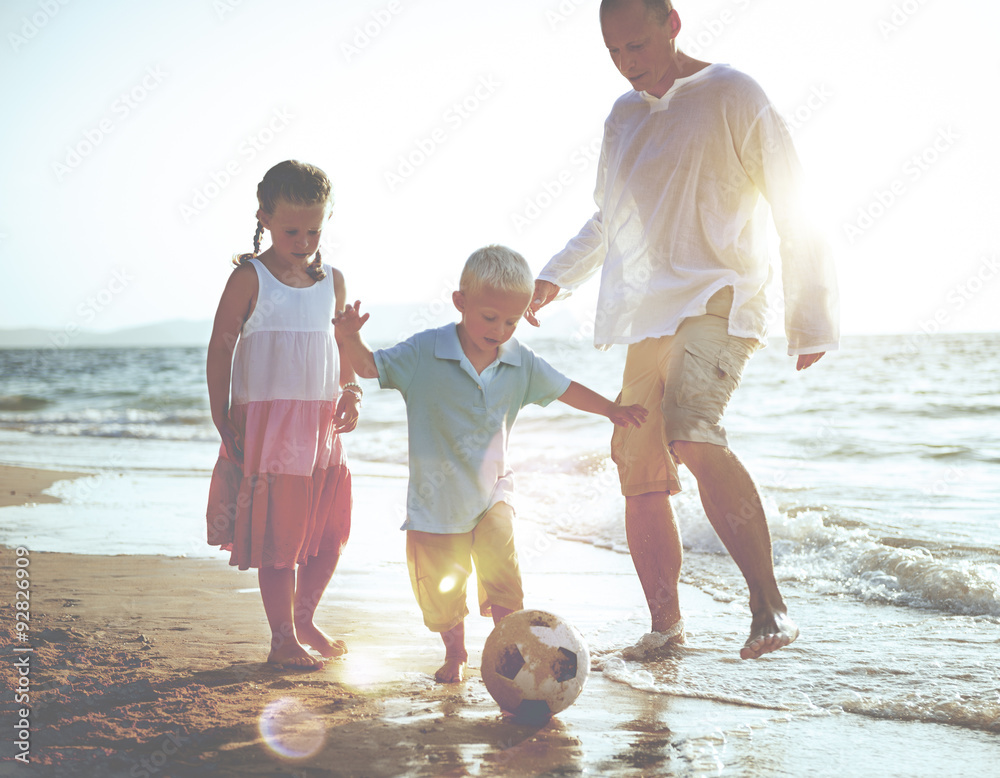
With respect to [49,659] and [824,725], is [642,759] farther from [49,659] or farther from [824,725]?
[49,659]

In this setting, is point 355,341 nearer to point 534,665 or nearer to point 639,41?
point 534,665

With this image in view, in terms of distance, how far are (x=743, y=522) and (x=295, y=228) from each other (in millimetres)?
1858

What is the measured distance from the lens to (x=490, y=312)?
2.82 meters

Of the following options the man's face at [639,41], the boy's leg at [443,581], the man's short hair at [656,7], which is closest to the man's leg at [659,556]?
the boy's leg at [443,581]

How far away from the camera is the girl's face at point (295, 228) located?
311 cm

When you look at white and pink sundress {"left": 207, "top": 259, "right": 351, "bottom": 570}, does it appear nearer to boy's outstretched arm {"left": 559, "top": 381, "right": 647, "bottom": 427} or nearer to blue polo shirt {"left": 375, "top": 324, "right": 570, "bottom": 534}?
blue polo shirt {"left": 375, "top": 324, "right": 570, "bottom": 534}

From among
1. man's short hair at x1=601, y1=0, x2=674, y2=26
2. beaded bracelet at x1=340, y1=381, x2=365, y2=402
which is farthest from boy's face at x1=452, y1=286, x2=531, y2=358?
man's short hair at x1=601, y1=0, x2=674, y2=26

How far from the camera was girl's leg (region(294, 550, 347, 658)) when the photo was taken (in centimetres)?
332

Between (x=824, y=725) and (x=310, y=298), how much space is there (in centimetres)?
221

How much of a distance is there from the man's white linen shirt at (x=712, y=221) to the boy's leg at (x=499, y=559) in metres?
0.91

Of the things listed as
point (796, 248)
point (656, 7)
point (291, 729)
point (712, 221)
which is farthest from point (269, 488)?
point (656, 7)

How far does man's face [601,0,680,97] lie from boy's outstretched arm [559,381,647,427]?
1177 millimetres

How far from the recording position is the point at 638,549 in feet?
11.5

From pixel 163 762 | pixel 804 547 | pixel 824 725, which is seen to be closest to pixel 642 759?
pixel 824 725
